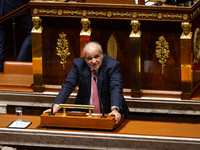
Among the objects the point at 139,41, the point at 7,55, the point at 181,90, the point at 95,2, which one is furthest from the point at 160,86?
the point at 7,55

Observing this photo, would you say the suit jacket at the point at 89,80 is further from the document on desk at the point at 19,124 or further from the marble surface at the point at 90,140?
the marble surface at the point at 90,140

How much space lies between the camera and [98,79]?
3.67 meters

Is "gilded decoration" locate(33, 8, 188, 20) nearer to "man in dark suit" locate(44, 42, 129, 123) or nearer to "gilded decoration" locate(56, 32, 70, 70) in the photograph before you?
"gilded decoration" locate(56, 32, 70, 70)

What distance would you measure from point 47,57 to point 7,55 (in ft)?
6.26

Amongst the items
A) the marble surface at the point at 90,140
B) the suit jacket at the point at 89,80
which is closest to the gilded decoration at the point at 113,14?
the suit jacket at the point at 89,80

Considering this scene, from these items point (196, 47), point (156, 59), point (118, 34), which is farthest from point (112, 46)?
point (196, 47)

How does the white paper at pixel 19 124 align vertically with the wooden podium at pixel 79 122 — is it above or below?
below

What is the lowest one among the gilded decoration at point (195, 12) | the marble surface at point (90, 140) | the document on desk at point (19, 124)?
the marble surface at point (90, 140)

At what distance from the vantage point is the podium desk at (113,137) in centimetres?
296

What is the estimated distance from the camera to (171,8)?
4645 mm

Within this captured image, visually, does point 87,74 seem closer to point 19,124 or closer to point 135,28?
point 19,124

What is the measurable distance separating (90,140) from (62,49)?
82.8 inches

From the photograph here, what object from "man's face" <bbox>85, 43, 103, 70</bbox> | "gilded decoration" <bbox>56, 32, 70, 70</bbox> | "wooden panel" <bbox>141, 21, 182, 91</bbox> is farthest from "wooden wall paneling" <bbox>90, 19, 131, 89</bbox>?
"man's face" <bbox>85, 43, 103, 70</bbox>

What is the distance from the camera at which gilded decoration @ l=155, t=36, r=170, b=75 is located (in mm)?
4746
